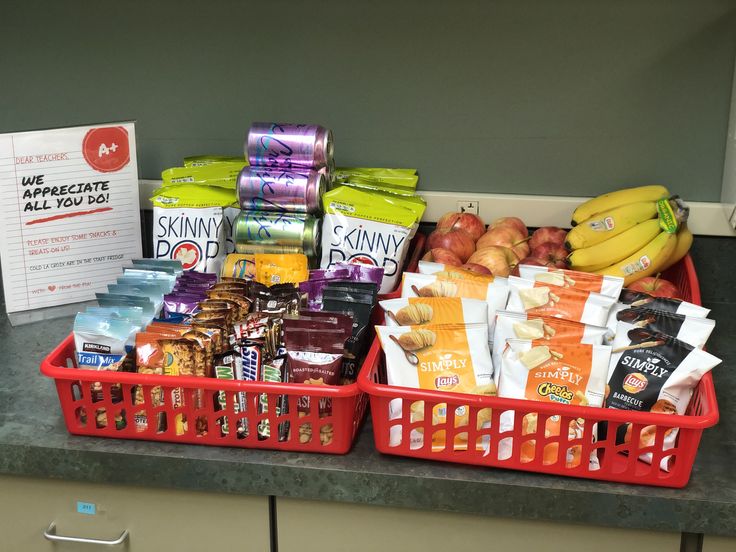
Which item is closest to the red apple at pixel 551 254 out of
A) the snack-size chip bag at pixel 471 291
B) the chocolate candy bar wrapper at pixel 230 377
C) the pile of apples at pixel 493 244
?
the pile of apples at pixel 493 244

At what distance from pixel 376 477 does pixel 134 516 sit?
0.42m

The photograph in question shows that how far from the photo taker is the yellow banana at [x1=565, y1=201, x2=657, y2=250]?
1.67m

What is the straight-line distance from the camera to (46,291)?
Result: 1.73 meters

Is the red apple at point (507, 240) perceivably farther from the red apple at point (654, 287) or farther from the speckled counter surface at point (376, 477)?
the speckled counter surface at point (376, 477)

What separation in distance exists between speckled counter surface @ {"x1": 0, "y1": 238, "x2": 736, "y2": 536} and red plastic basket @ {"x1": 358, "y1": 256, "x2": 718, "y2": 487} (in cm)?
2

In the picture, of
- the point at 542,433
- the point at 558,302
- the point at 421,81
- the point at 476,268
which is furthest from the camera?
the point at 421,81

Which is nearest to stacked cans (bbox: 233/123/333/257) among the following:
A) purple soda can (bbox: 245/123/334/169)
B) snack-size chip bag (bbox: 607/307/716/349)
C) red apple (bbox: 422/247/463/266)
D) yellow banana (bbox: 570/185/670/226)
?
purple soda can (bbox: 245/123/334/169)

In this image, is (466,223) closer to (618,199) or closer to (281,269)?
(618,199)

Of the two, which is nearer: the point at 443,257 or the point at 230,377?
the point at 230,377

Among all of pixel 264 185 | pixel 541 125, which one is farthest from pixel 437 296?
pixel 541 125

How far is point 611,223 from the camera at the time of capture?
1669mm

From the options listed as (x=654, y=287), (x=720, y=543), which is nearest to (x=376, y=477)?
(x=720, y=543)
